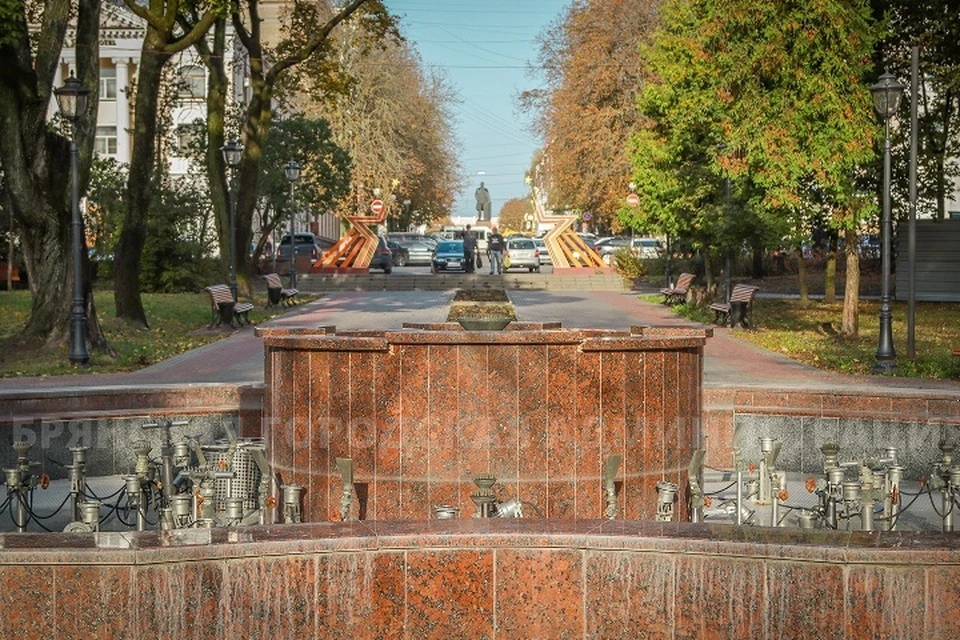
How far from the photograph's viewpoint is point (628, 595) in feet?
22.8

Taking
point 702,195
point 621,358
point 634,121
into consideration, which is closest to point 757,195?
point 702,195

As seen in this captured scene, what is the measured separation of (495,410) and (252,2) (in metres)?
24.5

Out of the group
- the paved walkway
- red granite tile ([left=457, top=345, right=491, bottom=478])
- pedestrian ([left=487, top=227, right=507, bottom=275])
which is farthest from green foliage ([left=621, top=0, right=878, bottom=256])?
pedestrian ([left=487, top=227, right=507, bottom=275])

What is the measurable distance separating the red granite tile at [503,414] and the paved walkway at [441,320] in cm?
470

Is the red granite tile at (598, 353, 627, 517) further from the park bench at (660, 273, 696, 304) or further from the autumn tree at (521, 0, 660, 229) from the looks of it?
the autumn tree at (521, 0, 660, 229)

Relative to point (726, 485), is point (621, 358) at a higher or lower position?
higher

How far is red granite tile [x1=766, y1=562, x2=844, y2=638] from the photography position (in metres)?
6.68

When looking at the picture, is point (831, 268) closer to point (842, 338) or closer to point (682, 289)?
point (682, 289)

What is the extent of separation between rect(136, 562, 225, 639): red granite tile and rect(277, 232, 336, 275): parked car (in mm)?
48566

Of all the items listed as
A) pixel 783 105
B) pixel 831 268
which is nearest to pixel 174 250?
pixel 831 268

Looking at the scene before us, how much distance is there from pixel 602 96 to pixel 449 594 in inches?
2085

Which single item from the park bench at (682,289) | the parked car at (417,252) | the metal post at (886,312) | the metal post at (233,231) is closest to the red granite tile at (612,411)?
the metal post at (886,312)

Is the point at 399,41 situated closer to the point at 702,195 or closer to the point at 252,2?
the point at 252,2

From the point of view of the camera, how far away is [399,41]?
3550 cm
